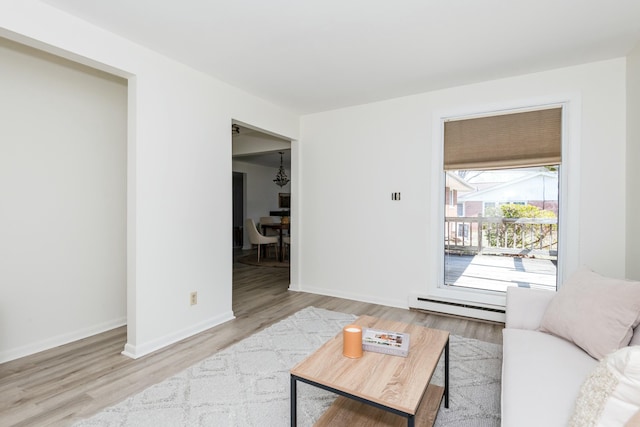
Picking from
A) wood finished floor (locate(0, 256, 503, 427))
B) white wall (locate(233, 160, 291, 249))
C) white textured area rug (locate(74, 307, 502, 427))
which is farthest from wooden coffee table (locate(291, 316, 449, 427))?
white wall (locate(233, 160, 291, 249))

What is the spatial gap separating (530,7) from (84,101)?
3501mm

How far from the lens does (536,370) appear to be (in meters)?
1.43

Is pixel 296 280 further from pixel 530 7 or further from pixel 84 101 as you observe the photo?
pixel 530 7

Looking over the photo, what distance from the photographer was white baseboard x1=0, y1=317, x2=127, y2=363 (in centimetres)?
239

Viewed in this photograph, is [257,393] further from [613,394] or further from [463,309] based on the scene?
[463,309]

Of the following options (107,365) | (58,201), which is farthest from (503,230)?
(58,201)

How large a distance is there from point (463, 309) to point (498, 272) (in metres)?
0.56

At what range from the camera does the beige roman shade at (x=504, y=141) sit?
3051 mm

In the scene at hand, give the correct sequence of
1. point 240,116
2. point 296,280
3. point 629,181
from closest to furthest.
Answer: point 629,181 → point 240,116 → point 296,280

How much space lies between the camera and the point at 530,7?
2031 mm

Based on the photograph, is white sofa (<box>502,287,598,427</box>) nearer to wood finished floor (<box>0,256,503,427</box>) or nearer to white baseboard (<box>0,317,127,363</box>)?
wood finished floor (<box>0,256,503,427</box>)

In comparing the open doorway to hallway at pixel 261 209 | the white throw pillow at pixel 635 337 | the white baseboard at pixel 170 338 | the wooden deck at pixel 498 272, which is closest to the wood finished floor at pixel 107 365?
the white baseboard at pixel 170 338

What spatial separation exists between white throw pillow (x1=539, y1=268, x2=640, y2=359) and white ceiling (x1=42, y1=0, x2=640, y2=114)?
5.56 ft

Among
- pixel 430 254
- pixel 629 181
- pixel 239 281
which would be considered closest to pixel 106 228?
pixel 239 281
